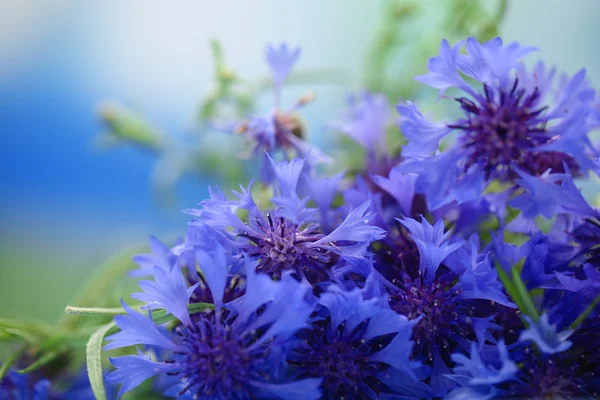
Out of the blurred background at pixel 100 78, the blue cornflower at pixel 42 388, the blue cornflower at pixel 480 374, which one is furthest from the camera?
the blurred background at pixel 100 78

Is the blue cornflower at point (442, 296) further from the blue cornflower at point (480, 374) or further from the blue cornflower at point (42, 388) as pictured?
the blue cornflower at point (42, 388)

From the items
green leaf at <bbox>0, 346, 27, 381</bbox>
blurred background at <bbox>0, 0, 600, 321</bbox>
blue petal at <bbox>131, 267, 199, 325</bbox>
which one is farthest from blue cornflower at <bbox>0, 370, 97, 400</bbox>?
blurred background at <bbox>0, 0, 600, 321</bbox>

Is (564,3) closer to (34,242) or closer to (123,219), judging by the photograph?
(123,219)

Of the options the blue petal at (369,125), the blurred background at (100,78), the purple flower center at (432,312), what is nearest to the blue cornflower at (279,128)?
the blue petal at (369,125)

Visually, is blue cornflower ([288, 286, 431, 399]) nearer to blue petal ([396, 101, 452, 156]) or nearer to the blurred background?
blue petal ([396, 101, 452, 156])

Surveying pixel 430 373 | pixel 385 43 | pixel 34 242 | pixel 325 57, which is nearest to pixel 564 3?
pixel 325 57

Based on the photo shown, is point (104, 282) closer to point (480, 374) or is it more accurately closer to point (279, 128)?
point (279, 128)
